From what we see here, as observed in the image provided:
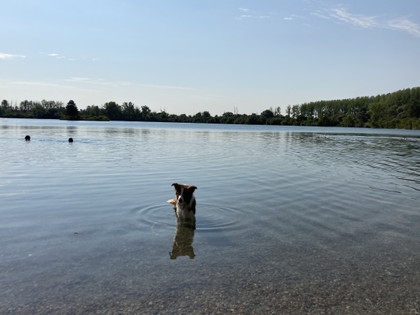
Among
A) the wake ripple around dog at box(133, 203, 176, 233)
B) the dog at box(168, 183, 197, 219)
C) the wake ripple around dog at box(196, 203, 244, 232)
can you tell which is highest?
the dog at box(168, 183, 197, 219)

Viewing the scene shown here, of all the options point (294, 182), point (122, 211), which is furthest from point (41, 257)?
point (294, 182)

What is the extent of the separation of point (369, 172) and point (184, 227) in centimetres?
1672

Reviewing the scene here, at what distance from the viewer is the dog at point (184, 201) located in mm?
10188

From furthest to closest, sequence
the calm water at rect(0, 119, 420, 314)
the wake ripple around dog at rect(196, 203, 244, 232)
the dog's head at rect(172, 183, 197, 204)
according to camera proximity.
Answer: the wake ripple around dog at rect(196, 203, 244, 232) → the dog's head at rect(172, 183, 197, 204) → the calm water at rect(0, 119, 420, 314)

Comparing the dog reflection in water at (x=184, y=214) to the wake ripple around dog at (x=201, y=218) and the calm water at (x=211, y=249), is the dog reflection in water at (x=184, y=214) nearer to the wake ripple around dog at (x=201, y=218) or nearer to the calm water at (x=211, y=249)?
the calm water at (x=211, y=249)

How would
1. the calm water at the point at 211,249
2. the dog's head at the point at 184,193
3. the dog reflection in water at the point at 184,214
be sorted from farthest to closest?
the dog's head at the point at 184,193
the dog reflection in water at the point at 184,214
the calm water at the point at 211,249

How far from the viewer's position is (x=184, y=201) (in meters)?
10.3

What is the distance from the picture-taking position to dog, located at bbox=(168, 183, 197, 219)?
10188mm

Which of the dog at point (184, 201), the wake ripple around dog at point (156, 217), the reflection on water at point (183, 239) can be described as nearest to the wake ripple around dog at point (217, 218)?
the reflection on water at point (183, 239)

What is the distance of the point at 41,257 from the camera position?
768cm

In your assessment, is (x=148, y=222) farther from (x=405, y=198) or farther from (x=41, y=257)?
(x=405, y=198)

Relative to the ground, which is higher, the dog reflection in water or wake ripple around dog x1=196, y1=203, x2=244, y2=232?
the dog reflection in water

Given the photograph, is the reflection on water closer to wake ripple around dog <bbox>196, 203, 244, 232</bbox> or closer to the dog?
the dog

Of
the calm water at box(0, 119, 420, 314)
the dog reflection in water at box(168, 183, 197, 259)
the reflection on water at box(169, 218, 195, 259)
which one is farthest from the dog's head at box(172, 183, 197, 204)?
the calm water at box(0, 119, 420, 314)
